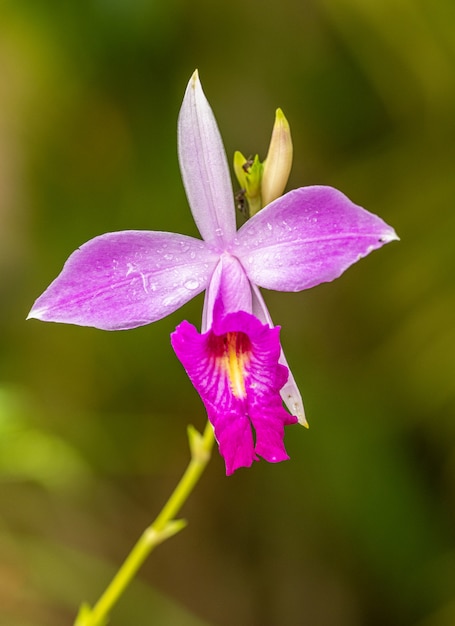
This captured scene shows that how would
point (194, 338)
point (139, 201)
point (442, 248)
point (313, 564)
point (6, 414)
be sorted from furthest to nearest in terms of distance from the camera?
point (313, 564)
point (139, 201)
point (442, 248)
point (6, 414)
point (194, 338)

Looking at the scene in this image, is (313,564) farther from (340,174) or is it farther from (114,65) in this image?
(114,65)

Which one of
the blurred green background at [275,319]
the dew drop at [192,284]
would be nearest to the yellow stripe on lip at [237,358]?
the dew drop at [192,284]

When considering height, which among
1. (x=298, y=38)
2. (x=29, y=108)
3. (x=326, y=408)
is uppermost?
(x=29, y=108)

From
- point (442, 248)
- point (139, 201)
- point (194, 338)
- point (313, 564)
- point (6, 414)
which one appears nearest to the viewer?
point (194, 338)

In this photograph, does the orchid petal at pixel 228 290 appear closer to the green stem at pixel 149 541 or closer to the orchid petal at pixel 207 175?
the orchid petal at pixel 207 175

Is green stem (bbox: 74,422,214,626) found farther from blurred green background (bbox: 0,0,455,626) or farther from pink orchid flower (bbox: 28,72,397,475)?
blurred green background (bbox: 0,0,455,626)

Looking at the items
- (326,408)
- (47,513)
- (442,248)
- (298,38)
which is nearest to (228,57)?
(298,38)
